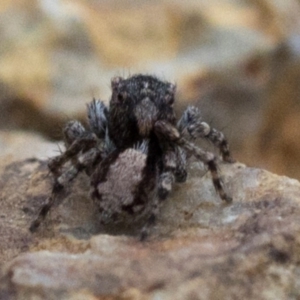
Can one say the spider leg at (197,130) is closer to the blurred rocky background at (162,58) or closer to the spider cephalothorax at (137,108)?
the spider cephalothorax at (137,108)

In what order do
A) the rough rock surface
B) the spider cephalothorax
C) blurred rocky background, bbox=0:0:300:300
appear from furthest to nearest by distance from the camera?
blurred rocky background, bbox=0:0:300:300 → the spider cephalothorax → the rough rock surface

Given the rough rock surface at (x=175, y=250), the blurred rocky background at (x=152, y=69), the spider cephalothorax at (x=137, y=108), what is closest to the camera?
the rough rock surface at (x=175, y=250)

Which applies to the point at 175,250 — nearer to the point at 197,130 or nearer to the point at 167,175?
the point at 167,175

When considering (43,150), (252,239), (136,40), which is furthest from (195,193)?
(136,40)

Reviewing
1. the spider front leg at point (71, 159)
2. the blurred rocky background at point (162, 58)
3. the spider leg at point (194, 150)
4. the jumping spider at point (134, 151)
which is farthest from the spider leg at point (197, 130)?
the blurred rocky background at point (162, 58)

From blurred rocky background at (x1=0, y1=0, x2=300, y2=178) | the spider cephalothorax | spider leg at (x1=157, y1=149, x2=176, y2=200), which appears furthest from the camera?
blurred rocky background at (x1=0, y1=0, x2=300, y2=178)

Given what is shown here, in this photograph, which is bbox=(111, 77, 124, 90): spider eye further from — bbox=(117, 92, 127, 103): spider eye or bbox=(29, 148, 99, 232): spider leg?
bbox=(29, 148, 99, 232): spider leg

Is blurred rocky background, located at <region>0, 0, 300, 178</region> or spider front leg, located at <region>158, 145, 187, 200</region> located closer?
spider front leg, located at <region>158, 145, 187, 200</region>

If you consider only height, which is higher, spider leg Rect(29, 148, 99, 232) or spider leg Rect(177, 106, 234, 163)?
spider leg Rect(177, 106, 234, 163)

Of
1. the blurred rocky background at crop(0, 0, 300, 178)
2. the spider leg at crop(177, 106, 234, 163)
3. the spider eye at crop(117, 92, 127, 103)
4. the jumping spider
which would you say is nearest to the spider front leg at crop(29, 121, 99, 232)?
the jumping spider
